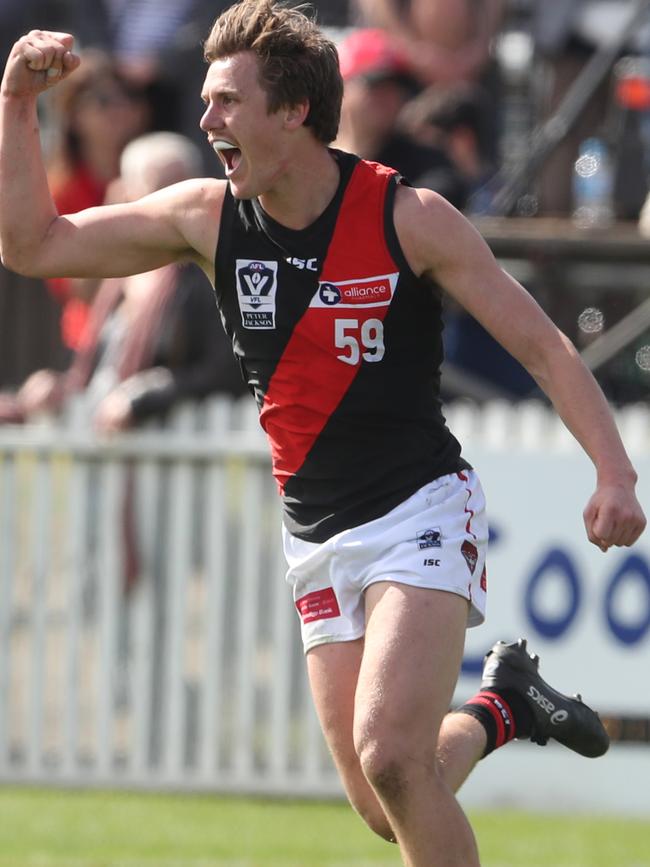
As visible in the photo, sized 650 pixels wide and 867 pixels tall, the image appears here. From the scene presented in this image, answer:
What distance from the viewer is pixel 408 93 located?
903 centimetres

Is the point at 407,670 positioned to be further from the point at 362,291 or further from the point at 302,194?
the point at 302,194

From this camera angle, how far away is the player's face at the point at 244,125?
4.43m

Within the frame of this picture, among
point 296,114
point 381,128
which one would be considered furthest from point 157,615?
point 296,114

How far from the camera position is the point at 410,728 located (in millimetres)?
4320

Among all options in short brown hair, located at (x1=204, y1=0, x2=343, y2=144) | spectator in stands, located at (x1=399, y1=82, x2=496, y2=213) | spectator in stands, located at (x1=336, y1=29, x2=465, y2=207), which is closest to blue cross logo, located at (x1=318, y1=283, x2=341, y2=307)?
short brown hair, located at (x1=204, y1=0, x2=343, y2=144)

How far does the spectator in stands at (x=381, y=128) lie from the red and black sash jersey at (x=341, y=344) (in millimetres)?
3652

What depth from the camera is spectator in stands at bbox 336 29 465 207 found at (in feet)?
27.2

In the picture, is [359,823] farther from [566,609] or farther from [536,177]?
[536,177]

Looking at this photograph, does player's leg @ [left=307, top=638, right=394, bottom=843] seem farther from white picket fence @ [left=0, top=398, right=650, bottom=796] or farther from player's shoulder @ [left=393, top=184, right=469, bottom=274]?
white picket fence @ [left=0, top=398, right=650, bottom=796]

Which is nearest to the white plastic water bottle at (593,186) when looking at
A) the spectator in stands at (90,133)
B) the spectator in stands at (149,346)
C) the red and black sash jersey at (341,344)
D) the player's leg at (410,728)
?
the spectator in stands at (149,346)

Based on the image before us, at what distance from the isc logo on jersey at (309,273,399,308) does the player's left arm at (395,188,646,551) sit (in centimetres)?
9

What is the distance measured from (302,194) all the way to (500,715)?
1509 millimetres

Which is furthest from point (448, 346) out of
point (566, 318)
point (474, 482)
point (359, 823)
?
point (474, 482)

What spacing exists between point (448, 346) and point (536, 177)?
0.98 meters
